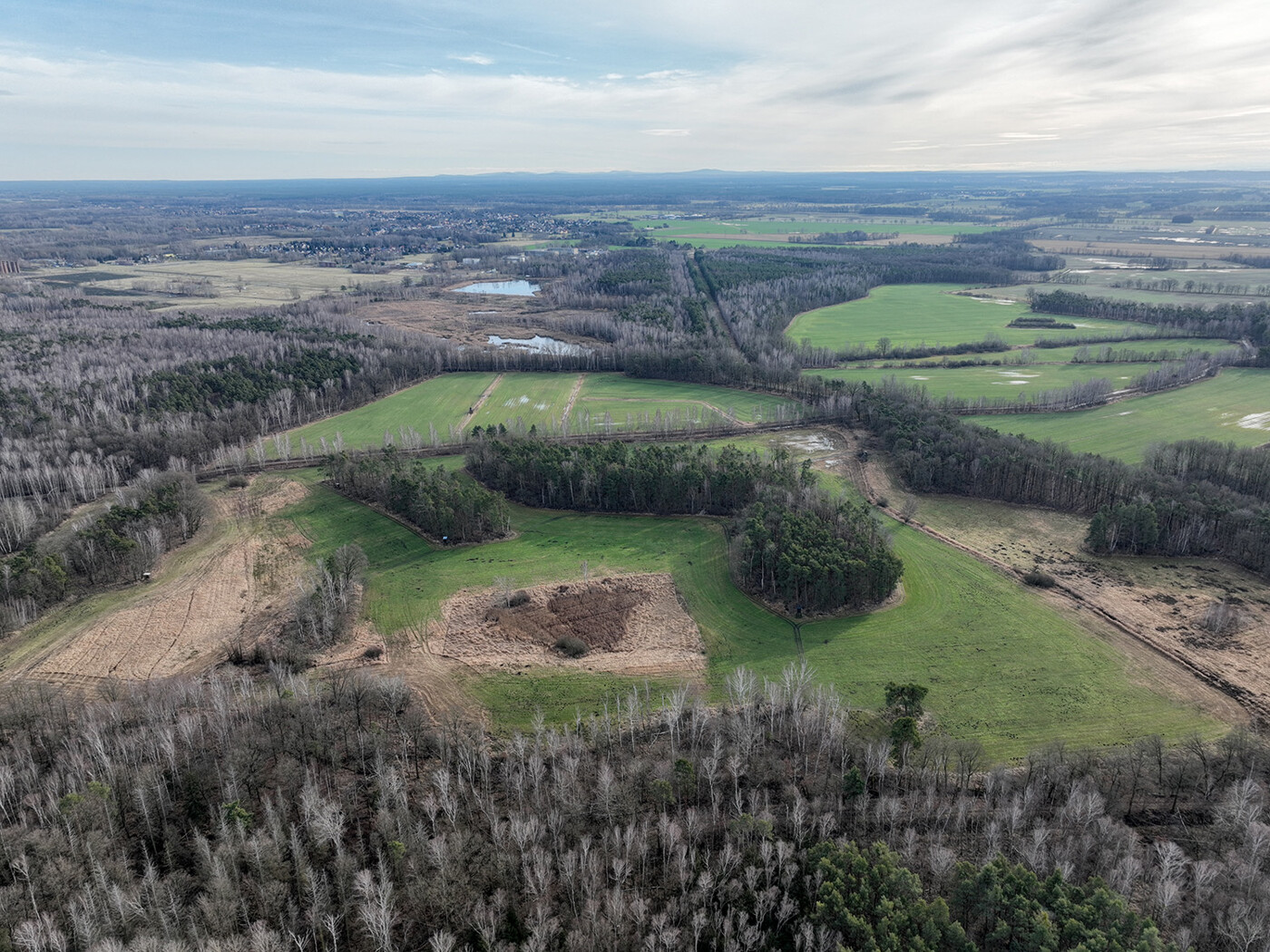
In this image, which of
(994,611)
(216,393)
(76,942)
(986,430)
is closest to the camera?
(76,942)

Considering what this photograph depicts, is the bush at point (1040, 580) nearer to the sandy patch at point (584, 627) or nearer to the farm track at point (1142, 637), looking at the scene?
the farm track at point (1142, 637)

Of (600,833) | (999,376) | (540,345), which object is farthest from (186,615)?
(999,376)

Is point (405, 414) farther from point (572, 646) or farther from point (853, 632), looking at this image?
point (853, 632)

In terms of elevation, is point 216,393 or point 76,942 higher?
point 216,393

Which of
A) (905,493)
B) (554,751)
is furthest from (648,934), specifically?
(905,493)

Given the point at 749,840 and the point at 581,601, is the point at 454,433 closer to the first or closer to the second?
the point at 581,601

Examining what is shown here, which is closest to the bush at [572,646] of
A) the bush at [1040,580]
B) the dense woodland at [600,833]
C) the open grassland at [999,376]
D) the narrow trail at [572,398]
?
the dense woodland at [600,833]

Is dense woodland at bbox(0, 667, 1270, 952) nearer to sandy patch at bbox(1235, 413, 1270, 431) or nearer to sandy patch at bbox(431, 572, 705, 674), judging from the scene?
sandy patch at bbox(431, 572, 705, 674)
